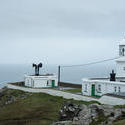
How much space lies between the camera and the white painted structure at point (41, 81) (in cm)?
6213

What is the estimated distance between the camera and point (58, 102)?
45.3 m

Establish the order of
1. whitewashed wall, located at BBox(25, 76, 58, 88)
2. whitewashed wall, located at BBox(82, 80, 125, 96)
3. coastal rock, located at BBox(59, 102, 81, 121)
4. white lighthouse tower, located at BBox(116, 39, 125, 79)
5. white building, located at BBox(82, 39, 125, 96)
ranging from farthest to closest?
whitewashed wall, located at BBox(25, 76, 58, 88)
white lighthouse tower, located at BBox(116, 39, 125, 79)
white building, located at BBox(82, 39, 125, 96)
whitewashed wall, located at BBox(82, 80, 125, 96)
coastal rock, located at BBox(59, 102, 81, 121)

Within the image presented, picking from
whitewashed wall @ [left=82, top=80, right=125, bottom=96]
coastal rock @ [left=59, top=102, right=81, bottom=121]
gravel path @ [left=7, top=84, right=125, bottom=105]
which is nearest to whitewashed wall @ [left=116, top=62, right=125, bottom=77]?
whitewashed wall @ [left=82, top=80, right=125, bottom=96]

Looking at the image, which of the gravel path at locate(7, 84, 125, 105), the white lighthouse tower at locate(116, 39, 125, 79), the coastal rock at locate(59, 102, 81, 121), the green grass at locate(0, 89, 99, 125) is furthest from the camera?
the white lighthouse tower at locate(116, 39, 125, 79)

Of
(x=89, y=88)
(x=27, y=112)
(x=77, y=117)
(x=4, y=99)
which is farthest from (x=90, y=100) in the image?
(x=4, y=99)

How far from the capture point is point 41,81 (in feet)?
205

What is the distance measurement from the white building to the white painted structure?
14.5 metres

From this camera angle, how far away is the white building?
44778 millimetres

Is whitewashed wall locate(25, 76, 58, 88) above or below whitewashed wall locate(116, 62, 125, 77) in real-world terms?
below

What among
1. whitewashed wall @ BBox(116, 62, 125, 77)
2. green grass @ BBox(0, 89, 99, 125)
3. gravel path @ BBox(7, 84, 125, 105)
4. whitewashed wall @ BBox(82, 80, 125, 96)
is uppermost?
whitewashed wall @ BBox(116, 62, 125, 77)

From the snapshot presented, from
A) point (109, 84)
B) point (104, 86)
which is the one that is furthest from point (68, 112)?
point (104, 86)

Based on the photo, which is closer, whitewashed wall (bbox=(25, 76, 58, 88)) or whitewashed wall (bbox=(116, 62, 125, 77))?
whitewashed wall (bbox=(116, 62, 125, 77))

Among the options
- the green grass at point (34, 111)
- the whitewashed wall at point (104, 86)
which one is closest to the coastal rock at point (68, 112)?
the green grass at point (34, 111)

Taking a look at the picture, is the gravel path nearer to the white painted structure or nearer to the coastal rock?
the white painted structure
